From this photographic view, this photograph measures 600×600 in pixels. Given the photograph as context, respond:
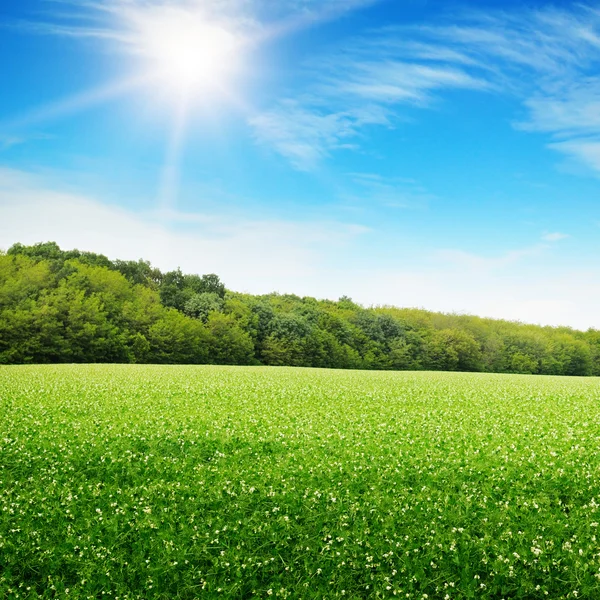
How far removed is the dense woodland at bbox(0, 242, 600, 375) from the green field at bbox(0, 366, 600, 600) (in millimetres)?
59548

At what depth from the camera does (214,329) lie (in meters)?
93.9

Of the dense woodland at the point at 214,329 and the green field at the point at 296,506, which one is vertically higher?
the dense woodland at the point at 214,329

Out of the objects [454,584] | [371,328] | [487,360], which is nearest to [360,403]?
[454,584]

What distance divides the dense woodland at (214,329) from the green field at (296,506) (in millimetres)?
59548

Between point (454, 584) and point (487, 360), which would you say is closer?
point (454, 584)

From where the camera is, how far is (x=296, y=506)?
12969mm

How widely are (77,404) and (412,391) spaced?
18103 mm

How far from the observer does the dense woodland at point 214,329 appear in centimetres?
7706

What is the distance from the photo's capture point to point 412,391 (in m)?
30.5

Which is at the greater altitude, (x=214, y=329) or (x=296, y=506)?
(x=214, y=329)

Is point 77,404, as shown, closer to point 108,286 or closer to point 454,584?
point 454,584

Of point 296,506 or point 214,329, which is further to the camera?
point 214,329

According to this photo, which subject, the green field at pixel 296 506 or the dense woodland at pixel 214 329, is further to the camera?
the dense woodland at pixel 214 329

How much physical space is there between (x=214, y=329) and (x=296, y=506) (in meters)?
82.4
